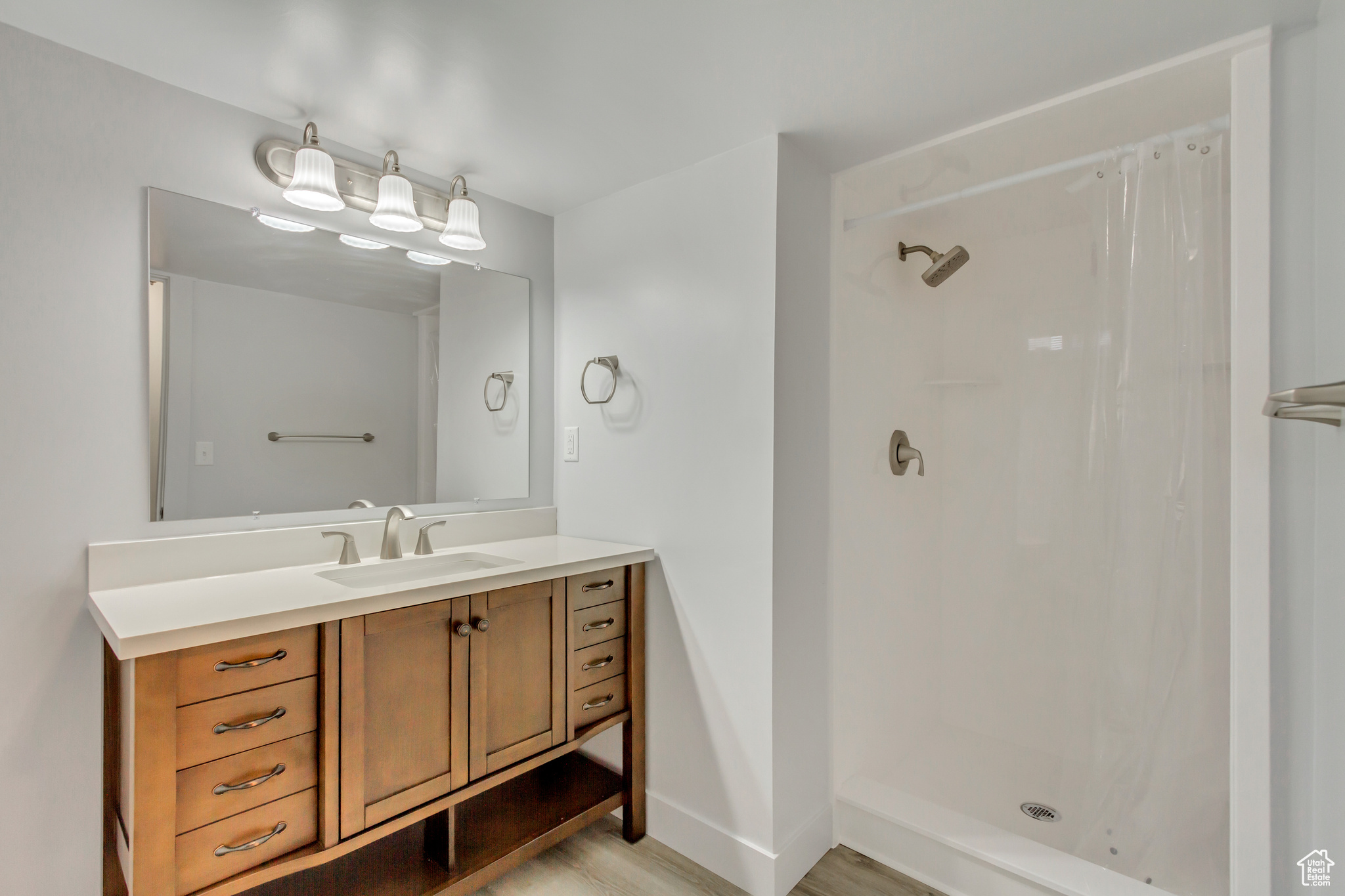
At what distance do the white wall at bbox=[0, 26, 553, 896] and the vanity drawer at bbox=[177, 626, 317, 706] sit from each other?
0.53 m

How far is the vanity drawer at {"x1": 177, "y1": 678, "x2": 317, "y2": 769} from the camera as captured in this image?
3.92 ft

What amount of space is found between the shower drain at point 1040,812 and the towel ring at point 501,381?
2263 millimetres

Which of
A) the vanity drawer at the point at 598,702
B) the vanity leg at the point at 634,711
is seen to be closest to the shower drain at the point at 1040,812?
the vanity leg at the point at 634,711

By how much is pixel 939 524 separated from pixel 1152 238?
1408mm

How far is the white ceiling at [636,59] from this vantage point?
1.31 m

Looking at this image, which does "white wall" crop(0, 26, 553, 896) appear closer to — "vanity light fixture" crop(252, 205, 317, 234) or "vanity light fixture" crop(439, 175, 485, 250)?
"vanity light fixture" crop(252, 205, 317, 234)

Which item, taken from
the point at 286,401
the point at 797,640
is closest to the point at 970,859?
the point at 797,640

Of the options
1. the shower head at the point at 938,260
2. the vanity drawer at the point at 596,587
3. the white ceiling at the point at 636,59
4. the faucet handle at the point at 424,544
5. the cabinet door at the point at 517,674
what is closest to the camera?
the white ceiling at the point at 636,59

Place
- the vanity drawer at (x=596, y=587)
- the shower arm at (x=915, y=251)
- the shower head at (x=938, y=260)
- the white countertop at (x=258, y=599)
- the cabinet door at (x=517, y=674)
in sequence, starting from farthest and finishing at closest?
the shower arm at (x=915, y=251) → the shower head at (x=938, y=260) → the vanity drawer at (x=596, y=587) → the cabinet door at (x=517, y=674) → the white countertop at (x=258, y=599)

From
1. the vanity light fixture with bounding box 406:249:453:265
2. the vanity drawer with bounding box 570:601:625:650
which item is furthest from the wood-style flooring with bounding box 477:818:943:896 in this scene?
the vanity light fixture with bounding box 406:249:453:265

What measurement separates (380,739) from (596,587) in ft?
2.32

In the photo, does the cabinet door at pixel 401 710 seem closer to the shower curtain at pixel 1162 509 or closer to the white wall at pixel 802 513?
the white wall at pixel 802 513

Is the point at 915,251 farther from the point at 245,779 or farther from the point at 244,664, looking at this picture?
the point at 245,779

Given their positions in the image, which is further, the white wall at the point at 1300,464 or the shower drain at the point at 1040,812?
the shower drain at the point at 1040,812
